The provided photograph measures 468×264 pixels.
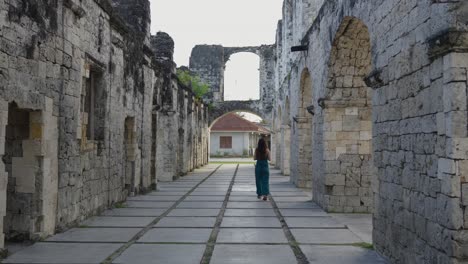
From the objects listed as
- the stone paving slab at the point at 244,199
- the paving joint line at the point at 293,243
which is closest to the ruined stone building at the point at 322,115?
the paving joint line at the point at 293,243

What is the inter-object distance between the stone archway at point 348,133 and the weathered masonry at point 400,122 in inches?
0.8

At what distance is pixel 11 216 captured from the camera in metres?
6.27

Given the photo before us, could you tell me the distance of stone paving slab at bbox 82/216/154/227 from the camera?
772 centimetres

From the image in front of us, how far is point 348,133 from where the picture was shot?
32.1 feet

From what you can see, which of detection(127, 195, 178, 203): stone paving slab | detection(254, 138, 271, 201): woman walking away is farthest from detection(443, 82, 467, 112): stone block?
detection(127, 195, 178, 203): stone paving slab

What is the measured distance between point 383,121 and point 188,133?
1720 cm

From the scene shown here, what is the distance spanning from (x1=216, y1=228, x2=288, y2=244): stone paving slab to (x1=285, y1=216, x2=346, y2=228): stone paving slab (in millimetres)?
684

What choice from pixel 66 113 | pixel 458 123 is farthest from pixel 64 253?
pixel 458 123

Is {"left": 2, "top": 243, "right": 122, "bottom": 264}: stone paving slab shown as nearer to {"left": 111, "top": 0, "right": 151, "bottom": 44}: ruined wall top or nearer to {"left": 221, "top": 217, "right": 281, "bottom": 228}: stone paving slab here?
{"left": 221, "top": 217, "right": 281, "bottom": 228}: stone paving slab

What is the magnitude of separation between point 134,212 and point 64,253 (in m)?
3.55

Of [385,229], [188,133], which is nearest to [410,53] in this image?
[385,229]

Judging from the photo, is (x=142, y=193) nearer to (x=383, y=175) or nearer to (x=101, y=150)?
(x=101, y=150)

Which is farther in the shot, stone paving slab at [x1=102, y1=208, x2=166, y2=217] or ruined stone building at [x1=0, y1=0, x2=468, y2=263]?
stone paving slab at [x1=102, y1=208, x2=166, y2=217]

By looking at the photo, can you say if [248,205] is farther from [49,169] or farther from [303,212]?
[49,169]
